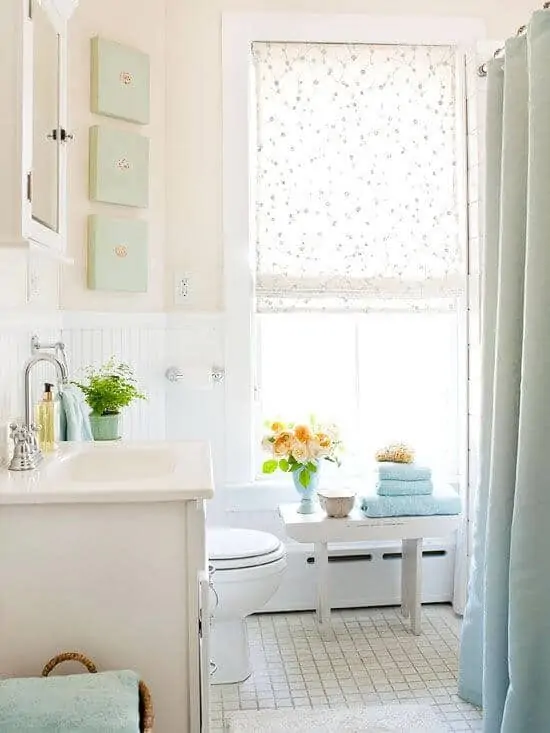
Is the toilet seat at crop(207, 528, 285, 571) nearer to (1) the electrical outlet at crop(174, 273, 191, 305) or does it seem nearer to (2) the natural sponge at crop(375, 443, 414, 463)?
(2) the natural sponge at crop(375, 443, 414, 463)

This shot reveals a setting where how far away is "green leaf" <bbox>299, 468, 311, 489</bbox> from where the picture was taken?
3113 millimetres

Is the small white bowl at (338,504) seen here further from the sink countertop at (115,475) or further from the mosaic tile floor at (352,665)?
the sink countertop at (115,475)

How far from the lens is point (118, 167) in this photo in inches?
123

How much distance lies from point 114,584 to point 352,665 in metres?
1.45

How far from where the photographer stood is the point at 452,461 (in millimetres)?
3486

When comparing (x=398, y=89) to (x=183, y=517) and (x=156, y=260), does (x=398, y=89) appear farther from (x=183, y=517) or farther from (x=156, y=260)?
(x=183, y=517)

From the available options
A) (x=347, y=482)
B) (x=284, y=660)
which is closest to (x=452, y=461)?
(x=347, y=482)

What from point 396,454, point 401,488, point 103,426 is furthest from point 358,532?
point 103,426

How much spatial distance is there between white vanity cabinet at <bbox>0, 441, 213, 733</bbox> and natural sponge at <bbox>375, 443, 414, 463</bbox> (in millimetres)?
1555

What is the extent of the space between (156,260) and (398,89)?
123cm

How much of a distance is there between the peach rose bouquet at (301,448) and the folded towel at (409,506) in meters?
0.24

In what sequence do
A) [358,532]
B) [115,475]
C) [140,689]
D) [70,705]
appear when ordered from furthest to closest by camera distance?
[358,532] → [115,475] → [140,689] → [70,705]

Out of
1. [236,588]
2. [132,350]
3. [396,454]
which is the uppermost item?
[132,350]

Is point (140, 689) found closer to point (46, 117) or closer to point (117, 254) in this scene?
point (46, 117)
